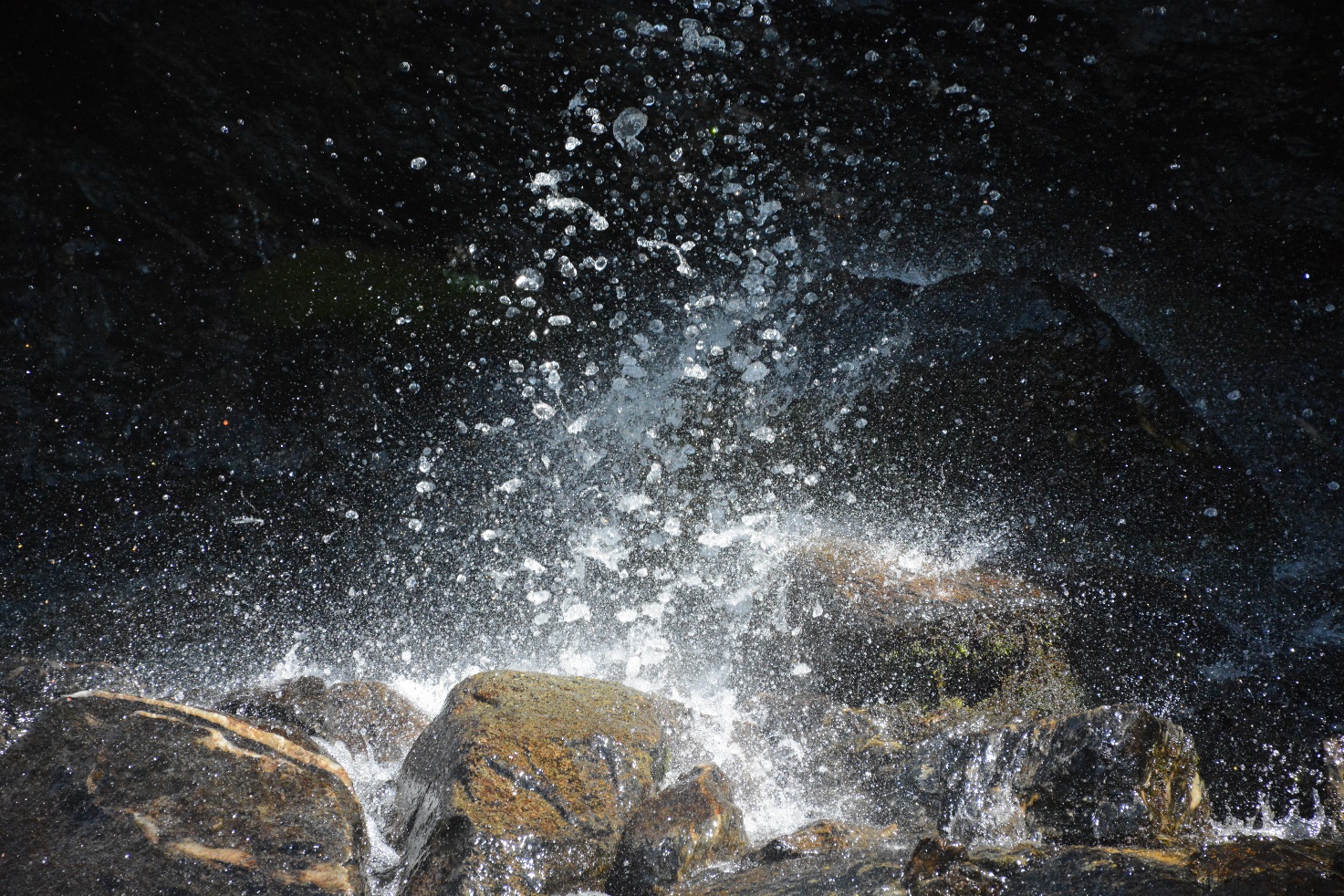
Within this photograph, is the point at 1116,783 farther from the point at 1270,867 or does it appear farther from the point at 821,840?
the point at 821,840

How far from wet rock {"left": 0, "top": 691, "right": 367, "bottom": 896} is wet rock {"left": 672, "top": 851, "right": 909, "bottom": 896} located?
1161 mm

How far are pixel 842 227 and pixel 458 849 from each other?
13.3ft

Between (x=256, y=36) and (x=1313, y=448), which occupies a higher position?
(x=256, y=36)

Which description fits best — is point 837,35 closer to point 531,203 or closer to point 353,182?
point 531,203

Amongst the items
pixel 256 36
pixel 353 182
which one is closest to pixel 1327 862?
pixel 353 182

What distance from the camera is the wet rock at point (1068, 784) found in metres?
2.38

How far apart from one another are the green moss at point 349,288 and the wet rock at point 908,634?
3.11 metres

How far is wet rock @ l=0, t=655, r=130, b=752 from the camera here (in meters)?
2.95

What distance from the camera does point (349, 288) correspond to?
4.96 metres

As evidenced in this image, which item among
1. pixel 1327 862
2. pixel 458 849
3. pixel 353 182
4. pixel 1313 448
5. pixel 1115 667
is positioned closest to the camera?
pixel 1327 862

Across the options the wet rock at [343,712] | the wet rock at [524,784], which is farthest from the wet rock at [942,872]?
the wet rock at [343,712]

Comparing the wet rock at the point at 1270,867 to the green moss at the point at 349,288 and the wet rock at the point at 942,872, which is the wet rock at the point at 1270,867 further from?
the green moss at the point at 349,288

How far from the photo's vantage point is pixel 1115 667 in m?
3.61

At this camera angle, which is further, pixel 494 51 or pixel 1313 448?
pixel 1313 448
